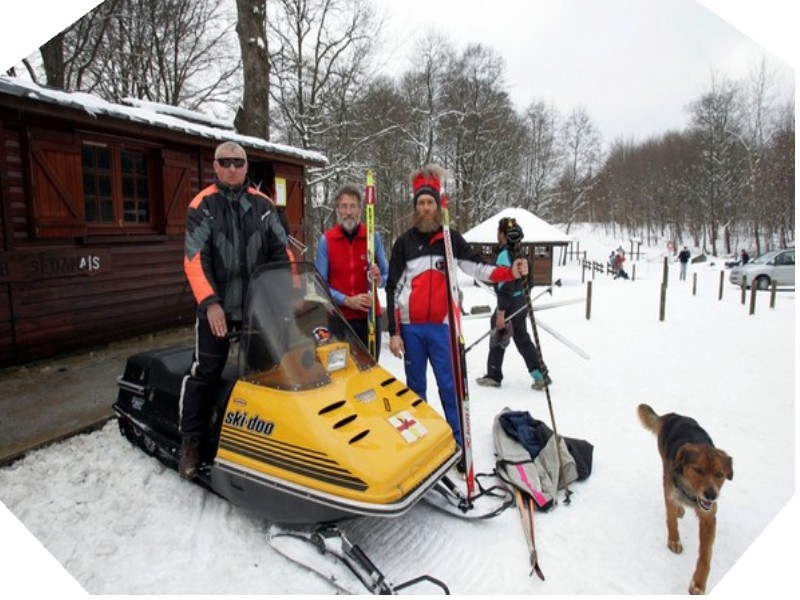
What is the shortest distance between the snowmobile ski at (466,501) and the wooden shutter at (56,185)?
205 inches

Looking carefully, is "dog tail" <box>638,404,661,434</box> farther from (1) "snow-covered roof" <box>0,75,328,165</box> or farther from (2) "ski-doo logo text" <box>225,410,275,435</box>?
(1) "snow-covered roof" <box>0,75,328,165</box>

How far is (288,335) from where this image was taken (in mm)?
2688

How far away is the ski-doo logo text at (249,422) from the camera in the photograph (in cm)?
242

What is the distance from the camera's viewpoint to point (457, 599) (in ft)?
7.12

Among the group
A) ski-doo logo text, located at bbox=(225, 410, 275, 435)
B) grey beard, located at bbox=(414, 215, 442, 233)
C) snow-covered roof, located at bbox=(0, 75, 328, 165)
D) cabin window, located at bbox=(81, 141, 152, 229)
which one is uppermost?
snow-covered roof, located at bbox=(0, 75, 328, 165)

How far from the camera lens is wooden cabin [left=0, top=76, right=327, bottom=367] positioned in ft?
16.3

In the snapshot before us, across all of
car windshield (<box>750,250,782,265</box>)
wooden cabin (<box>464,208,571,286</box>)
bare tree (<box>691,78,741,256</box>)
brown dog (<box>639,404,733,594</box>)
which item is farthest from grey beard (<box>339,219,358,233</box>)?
car windshield (<box>750,250,782,265</box>)

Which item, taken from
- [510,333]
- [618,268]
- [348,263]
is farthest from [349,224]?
[618,268]

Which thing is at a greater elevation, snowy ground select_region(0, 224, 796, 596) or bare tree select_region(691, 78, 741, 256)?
bare tree select_region(691, 78, 741, 256)

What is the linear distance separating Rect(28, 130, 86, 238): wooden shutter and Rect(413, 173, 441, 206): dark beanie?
4.42 metres

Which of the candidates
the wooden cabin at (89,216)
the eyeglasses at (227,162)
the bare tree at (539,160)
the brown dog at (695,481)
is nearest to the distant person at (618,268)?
the bare tree at (539,160)

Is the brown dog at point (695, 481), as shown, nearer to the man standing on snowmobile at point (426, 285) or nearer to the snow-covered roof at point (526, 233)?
the man standing on snowmobile at point (426, 285)

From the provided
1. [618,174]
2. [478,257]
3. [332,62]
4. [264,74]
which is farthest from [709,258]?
[478,257]

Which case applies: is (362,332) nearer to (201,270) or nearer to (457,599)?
(201,270)
